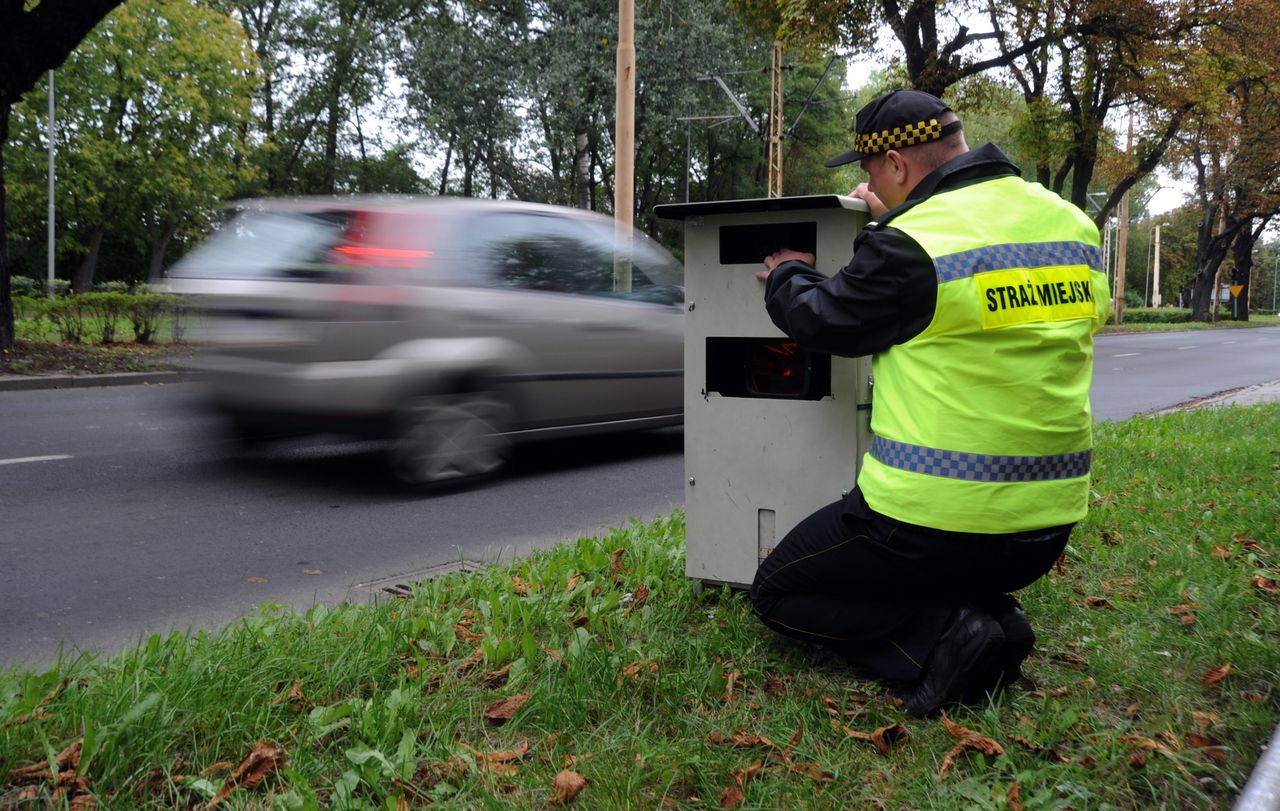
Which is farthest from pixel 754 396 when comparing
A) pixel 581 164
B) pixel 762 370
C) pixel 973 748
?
pixel 581 164

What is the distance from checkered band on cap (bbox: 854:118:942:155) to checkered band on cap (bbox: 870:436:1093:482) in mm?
834

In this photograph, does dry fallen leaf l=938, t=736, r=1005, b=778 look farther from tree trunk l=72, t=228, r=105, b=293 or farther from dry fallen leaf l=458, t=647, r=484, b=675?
tree trunk l=72, t=228, r=105, b=293

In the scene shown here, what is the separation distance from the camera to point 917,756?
2.63 meters

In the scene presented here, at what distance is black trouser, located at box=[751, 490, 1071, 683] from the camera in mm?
2779

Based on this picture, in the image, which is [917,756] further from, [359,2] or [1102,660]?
[359,2]

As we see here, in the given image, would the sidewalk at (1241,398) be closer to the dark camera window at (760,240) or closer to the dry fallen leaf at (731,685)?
the dark camera window at (760,240)

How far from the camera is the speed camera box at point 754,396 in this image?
3.34 meters

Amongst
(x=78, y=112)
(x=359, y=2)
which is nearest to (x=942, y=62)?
(x=359, y=2)

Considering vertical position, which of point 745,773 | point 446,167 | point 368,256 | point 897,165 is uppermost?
point 446,167

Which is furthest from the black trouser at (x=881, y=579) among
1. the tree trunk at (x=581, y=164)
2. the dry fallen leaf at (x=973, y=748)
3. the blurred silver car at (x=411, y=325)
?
the tree trunk at (x=581, y=164)

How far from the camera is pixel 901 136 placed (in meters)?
2.95

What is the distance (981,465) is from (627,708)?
111cm

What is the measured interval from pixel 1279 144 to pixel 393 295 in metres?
40.5

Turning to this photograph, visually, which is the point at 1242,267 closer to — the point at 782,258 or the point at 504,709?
the point at 782,258
